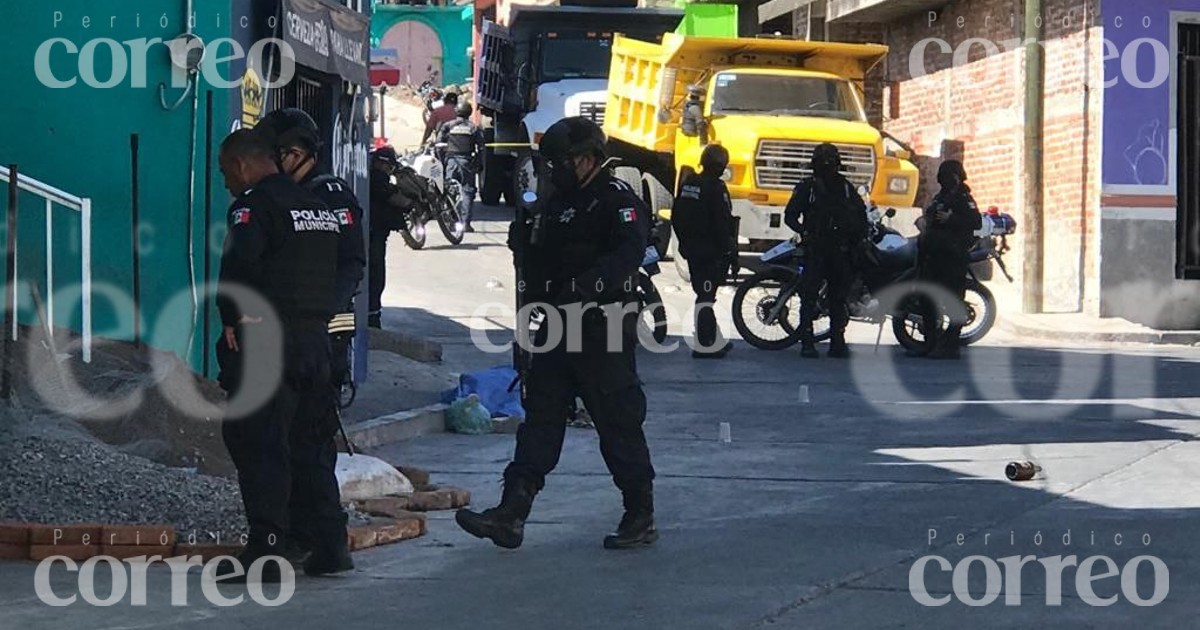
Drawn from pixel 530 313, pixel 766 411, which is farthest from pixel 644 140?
pixel 530 313

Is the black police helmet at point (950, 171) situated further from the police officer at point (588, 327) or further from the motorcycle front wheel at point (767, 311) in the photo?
the police officer at point (588, 327)

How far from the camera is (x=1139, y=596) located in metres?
6.62

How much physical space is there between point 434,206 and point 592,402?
16.4 metres

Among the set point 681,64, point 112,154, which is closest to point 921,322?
point 681,64

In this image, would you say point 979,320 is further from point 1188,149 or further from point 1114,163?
point 1188,149

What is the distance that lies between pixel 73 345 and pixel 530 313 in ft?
10.3

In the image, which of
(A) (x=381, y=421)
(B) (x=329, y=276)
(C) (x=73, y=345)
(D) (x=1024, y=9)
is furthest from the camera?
(D) (x=1024, y=9)

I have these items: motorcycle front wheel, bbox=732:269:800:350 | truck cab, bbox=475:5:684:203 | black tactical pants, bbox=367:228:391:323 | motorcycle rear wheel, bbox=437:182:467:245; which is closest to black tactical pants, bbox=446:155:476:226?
motorcycle rear wheel, bbox=437:182:467:245

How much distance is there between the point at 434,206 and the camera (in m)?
24.2

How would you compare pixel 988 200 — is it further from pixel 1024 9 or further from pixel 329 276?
pixel 329 276

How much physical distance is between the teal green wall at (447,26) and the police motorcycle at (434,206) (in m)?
33.1

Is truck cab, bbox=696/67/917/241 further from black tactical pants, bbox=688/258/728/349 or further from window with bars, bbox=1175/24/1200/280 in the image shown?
black tactical pants, bbox=688/258/728/349

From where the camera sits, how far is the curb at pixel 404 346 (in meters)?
16.0

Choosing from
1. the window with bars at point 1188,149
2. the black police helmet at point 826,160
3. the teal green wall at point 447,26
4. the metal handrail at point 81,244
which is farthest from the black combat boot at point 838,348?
the teal green wall at point 447,26
